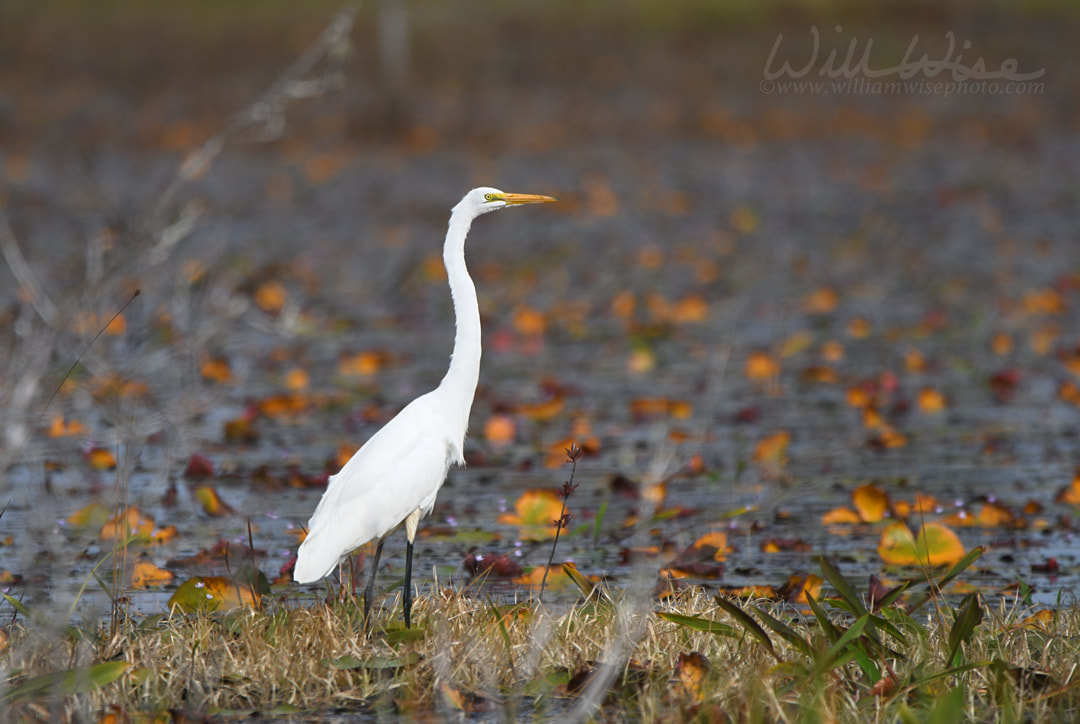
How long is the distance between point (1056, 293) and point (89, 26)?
69.7 ft

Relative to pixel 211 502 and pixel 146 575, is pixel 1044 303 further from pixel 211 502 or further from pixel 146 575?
pixel 146 575

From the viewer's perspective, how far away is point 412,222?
1342 cm

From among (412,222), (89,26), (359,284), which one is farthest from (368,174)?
(89,26)

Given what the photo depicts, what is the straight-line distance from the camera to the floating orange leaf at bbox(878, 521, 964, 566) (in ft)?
15.4

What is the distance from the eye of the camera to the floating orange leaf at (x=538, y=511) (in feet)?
17.1

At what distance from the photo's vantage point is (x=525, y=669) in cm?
362

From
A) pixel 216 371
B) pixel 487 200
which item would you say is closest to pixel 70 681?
pixel 487 200

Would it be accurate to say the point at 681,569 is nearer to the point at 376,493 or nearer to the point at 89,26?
the point at 376,493

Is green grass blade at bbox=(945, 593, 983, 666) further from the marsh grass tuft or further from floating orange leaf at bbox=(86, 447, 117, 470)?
floating orange leaf at bbox=(86, 447, 117, 470)

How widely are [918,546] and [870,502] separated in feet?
1.62

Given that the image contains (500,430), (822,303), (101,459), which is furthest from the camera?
(822,303)

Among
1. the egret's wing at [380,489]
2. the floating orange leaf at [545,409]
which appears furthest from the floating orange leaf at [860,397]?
the egret's wing at [380,489]

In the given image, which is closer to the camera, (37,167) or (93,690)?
(93,690)

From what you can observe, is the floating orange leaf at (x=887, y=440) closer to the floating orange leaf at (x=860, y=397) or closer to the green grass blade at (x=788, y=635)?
the floating orange leaf at (x=860, y=397)
